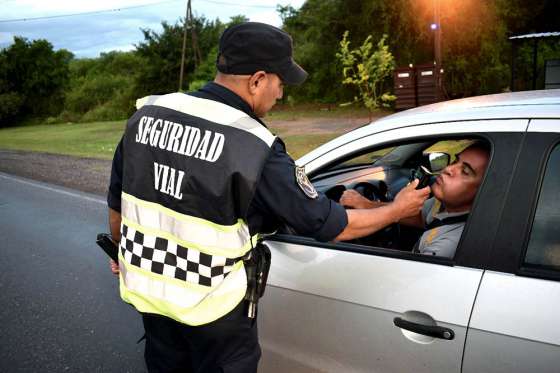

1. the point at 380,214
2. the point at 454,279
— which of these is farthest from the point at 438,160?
the point at 454,279

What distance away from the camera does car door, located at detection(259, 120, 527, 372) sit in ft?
5.06

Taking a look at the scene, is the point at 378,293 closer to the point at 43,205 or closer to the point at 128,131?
the point at 128,131

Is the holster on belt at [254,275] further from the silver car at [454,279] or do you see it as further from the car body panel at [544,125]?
the car body panel at [544,125]

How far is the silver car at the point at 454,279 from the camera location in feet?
4.78

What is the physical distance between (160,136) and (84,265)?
3.72 metres

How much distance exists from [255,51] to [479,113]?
818 millimetres

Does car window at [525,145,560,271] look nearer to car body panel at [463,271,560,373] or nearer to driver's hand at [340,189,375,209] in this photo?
car body panel at [463,271,560,373]

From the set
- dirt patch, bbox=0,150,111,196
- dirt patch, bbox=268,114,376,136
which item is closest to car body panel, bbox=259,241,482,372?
dirt patch, bbox=0,150,111,196

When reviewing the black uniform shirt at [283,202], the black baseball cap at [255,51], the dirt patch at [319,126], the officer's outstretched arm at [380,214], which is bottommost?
the dirt patch at [319,126]

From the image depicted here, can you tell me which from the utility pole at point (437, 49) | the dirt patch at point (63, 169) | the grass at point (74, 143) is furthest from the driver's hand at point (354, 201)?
the utility pole at point (437, 49)

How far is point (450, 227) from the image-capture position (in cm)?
188

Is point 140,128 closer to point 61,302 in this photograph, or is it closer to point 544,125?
point 544,125

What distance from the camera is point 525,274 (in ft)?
4.80

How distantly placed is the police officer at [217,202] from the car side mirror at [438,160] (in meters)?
1.27
